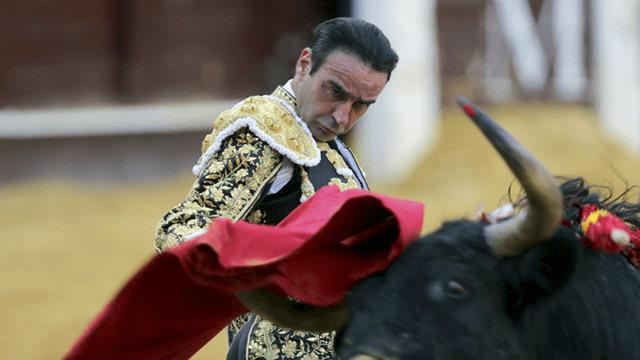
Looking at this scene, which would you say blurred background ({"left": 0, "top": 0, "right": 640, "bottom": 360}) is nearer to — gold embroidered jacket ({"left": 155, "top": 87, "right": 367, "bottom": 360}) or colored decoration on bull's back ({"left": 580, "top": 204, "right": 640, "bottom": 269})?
gold embroidered jacket ({"left": 155, "top": 87, "right": 367, "bottom": 360})

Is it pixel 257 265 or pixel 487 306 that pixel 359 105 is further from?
pixel 487 306

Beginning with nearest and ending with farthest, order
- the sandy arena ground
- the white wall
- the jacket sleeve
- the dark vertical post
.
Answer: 1. the jacket sleeve
2. the sandy arena ground
3. the dark vertical post
4. the white wall

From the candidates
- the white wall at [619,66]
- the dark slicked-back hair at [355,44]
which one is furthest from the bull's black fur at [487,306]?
the white wall at [619,66]

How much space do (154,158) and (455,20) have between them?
178 inches

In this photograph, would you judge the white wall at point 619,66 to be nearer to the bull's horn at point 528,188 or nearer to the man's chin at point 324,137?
the man's chin at point 324,137

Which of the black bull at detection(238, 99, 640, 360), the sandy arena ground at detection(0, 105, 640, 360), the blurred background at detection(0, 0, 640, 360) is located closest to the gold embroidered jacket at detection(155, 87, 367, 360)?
the black bull at detection(238, 99, 640, 360)

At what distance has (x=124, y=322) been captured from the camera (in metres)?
1.66

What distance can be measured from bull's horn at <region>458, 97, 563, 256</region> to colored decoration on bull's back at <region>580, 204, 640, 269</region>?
0.30 m

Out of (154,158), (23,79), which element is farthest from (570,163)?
(23,79)

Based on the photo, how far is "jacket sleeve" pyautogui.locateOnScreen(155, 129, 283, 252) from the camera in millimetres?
1763

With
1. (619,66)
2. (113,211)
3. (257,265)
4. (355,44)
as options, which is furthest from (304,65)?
(619,66)

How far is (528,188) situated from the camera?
1.29m

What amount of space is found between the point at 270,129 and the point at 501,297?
2.81 feet

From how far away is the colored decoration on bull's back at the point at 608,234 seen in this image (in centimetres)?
158
